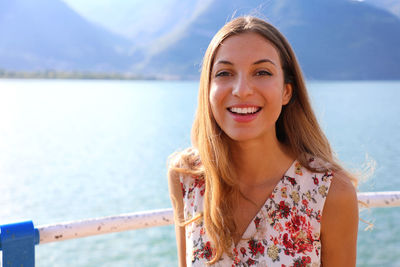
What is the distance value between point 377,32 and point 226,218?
2327 inches

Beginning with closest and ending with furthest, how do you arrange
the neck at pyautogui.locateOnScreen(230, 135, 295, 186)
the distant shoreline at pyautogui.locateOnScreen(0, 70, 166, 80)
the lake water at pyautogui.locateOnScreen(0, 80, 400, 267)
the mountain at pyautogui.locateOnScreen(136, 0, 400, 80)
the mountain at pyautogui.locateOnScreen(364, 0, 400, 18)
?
1. the neck at pyautogui.locateOnScreen(230, 135, 295, 186)
2. the mountain at pyautogui.locateOnScreen(364, 0, 400, 18)
3. the lake water at pyautogui.locateOnScreen(0, 80, 400, 267)
4. the mountain at pyautogui.locateOnScreen(136, 0, 400, 80)
5. the distant shoreline at pyautogui.locateOnScreen(0, 70, 166, 80)

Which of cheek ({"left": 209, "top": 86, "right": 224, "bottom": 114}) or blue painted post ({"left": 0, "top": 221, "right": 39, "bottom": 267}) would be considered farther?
cheek ({"left": 209, "top": 86, "right": 224, "bottom": 114})

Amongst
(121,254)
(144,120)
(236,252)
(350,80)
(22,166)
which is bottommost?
(121,254)

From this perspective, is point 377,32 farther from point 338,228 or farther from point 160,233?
point 338,228

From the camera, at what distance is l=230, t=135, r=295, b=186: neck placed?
161 cm

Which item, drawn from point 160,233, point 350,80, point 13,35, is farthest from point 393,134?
point 13,35

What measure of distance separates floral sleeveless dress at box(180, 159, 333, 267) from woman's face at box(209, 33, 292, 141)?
24cm

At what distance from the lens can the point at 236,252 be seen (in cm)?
149

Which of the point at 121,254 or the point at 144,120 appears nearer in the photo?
the point at 121,254

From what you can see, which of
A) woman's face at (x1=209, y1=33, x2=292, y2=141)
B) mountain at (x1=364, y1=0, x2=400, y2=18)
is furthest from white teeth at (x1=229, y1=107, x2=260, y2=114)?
mountain at (x1=364, y1=0, x2=400, y2=18)

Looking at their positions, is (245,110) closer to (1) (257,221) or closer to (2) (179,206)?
(1) (257,221)

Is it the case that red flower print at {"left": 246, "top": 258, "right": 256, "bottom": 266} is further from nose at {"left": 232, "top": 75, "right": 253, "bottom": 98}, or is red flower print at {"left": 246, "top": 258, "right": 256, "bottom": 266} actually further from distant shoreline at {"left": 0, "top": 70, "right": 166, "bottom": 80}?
distant shoreline at {"left": 0, "top": 70, "right": 166, "bottom": 80}

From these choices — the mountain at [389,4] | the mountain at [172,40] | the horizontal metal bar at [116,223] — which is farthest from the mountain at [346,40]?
the horizontal metal bar at [116,223]

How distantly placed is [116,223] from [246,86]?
0.68m
